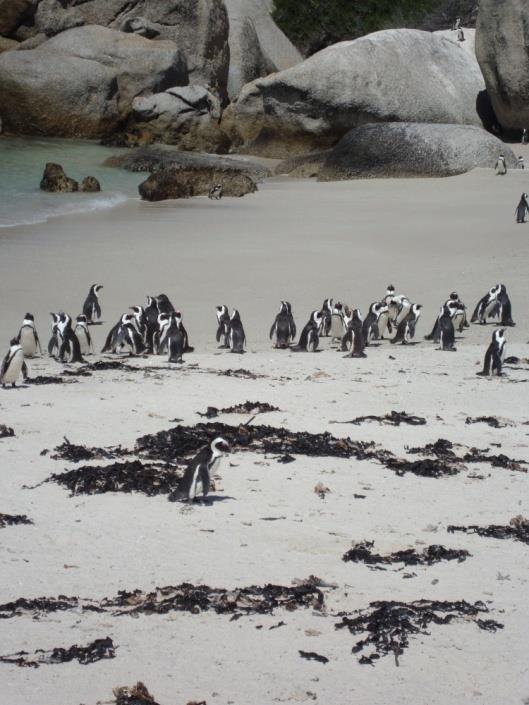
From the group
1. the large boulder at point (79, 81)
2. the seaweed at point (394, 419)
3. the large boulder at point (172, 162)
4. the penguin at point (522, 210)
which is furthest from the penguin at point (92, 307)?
the large boulder at point (79, 81)

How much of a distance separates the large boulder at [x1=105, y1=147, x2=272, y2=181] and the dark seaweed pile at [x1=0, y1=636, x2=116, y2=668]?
2127cm

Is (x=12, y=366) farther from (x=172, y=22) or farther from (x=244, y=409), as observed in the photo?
(x=172, y=22)

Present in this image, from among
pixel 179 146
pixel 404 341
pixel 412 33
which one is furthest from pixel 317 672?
pixel 179 146

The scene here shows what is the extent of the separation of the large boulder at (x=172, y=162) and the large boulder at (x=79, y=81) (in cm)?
571

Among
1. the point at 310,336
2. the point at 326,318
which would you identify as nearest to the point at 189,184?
the point at 326,318

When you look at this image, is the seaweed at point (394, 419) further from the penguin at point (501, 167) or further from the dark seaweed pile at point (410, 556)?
the penguin at point (501, 167)

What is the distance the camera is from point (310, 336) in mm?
10172

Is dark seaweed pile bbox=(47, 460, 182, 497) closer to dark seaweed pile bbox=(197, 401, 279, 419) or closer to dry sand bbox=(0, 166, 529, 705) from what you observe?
dry sand bbox=(0, 166, 529, 705)

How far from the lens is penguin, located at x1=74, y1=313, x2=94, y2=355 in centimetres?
968

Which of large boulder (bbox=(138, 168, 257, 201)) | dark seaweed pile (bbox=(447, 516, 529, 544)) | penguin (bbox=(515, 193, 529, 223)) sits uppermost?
large boulder (bbox=(138, 168, 257, 201))

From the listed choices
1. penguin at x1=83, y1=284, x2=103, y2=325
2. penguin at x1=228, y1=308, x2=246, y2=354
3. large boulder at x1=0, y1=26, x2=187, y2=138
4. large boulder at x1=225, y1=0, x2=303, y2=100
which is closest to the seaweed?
penguin at x1=228, y1=308, x2=246, y2=354

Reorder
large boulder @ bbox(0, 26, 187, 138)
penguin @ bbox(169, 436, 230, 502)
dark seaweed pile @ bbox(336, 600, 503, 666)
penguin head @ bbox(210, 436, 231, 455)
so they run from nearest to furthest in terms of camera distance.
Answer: dark seaweed pile @ bbox(336, 600, 503, 666) < penguin @ bbox(169, 436, 230, 502) < penguin head @ bbox(210, 436, 231, 455) < large boulder @ bbox(0, 26, 187, 138)

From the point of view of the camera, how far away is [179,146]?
3203 centimetres

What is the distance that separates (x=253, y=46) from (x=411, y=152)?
18426 mm
